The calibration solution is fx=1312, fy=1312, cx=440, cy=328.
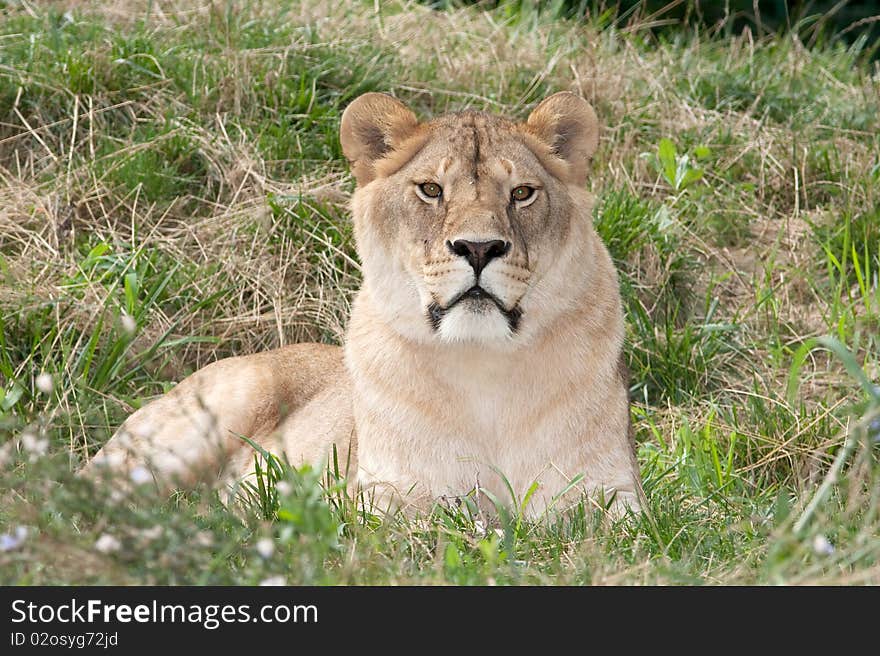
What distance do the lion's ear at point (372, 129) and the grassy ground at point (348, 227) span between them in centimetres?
110

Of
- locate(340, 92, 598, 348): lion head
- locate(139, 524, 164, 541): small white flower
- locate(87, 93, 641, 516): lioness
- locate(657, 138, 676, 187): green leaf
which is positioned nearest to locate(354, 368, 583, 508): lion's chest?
locate(87, 93, 641, 516): lioness

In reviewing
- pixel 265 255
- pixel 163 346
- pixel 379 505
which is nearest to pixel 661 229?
pixel 265 255

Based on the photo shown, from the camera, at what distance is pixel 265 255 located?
599cm

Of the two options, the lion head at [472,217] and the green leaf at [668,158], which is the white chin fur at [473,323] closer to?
the lion head at [472,217]

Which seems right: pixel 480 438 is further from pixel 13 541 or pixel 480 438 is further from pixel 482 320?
pixel 13 541

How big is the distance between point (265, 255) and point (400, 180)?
213 cm

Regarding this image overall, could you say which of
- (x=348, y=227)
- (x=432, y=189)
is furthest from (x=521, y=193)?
(x=348, y=227)

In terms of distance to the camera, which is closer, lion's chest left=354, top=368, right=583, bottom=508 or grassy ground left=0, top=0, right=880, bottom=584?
lion's chest left=354, top=368, right=583, bottom=508

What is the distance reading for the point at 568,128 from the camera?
420 cm

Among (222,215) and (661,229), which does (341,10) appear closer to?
(222,215)

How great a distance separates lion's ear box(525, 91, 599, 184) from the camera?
13.6ft

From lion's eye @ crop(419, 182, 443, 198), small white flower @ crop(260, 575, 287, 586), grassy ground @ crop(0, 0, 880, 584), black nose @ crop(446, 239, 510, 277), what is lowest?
grassy ground @ crop(0, 0, 880, 584)

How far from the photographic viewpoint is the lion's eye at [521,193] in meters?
3.85

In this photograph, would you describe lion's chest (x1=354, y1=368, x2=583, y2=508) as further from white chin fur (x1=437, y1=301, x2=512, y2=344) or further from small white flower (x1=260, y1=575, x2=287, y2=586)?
small white flower (x1=260, y1=575, x2=287, y2=586)
